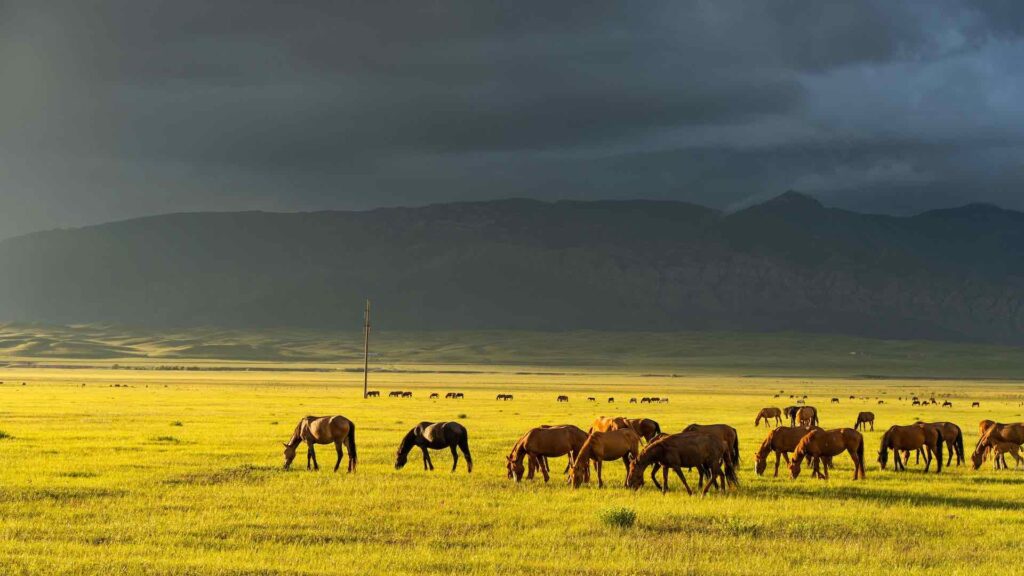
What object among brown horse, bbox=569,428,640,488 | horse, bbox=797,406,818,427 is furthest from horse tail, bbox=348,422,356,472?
horse, bbox=797,406,818,427

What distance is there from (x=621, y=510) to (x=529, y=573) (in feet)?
11.9

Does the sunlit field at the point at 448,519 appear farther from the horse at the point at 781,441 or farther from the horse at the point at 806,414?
the horse at the point at 806,414

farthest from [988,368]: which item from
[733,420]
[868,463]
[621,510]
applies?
[621,510]

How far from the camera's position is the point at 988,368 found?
199m

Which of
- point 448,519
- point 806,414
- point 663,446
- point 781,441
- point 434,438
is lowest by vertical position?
point 448,519

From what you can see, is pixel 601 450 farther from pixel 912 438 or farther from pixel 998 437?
pixel 998 437

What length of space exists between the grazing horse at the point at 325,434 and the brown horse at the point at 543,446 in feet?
13.0

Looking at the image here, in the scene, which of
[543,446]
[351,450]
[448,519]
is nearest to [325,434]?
[351,450]

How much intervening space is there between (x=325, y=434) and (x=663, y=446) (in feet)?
27.5

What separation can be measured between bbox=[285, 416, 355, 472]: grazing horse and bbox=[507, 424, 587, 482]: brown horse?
3.97 metres

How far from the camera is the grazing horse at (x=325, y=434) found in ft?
83.0

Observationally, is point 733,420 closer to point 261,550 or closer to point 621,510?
point 621,510

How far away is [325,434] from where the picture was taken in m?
25.7

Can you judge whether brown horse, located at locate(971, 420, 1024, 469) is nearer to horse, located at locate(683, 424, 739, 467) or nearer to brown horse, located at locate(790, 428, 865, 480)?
brown horse, located at locate(790, 428, 865, 480)
